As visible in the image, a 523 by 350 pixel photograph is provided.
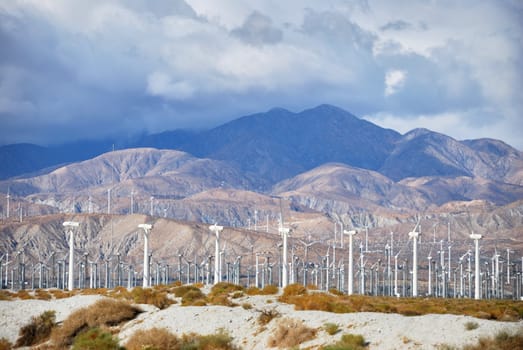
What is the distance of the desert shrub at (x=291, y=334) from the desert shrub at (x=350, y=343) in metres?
2.44

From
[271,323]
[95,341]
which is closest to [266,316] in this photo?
[271,323]

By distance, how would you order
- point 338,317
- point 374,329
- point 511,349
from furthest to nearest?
point 338,317, point 374,329, point 511,349

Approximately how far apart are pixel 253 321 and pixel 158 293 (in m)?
15.2

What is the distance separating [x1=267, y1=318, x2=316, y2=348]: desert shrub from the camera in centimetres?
4125

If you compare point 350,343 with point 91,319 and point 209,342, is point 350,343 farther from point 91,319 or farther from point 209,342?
point 91,319

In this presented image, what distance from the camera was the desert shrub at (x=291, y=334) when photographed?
135ft

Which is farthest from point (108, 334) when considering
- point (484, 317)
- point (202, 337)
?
point (484, 317)

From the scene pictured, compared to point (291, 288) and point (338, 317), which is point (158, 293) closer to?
point (291, 288)

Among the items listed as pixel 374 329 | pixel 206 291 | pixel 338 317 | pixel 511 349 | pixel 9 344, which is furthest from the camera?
pixel 206 291

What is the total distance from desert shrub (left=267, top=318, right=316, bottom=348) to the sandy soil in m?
0.43

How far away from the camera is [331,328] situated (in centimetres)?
4131

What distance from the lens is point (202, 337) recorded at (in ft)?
141

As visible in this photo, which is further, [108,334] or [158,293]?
[158,293]

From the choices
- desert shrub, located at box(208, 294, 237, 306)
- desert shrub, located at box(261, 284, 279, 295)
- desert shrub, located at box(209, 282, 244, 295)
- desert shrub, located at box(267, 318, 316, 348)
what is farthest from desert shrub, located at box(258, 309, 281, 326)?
desert shrub, located at box(261, 284, 279, 295)
